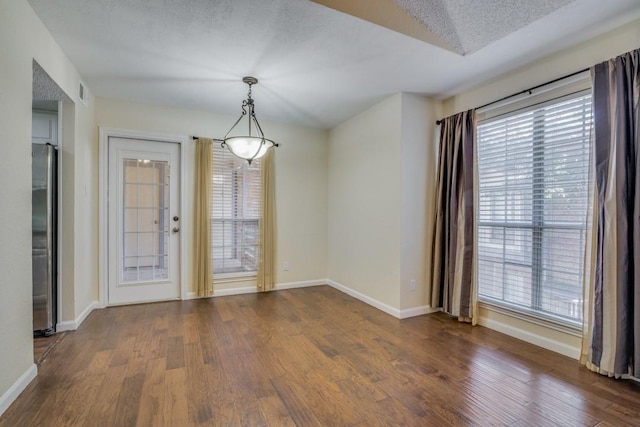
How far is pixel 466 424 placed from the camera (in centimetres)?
173

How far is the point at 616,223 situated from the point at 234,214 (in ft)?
13.4

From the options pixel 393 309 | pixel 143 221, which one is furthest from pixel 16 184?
pixel 393 309

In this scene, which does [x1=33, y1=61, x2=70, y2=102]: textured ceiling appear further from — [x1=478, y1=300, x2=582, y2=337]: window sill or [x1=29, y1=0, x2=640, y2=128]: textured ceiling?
[x1=478, y1=300, x2=582, y2=337]: window sill

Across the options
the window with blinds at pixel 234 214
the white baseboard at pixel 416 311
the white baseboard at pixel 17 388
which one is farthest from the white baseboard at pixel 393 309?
the white baseboard at pixel 17 388

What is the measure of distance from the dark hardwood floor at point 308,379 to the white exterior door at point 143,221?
2.27 feet

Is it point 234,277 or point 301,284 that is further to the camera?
point 301,284

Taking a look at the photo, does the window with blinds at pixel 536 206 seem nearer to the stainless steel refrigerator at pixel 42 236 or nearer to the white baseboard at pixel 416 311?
the white baseboard at pixel 416 311

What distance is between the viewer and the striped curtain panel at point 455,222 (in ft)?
10.7

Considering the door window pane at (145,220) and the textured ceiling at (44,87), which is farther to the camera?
the door window pane at (145,220)

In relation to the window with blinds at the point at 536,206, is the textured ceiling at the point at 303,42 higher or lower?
higher

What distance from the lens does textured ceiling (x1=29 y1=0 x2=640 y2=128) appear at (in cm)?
212

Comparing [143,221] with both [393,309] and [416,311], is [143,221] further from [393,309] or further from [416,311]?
[416,311]

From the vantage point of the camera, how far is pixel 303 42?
2502 millimetres

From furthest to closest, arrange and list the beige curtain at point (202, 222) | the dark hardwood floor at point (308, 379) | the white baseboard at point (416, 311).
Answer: the beige curtain at point (202, 222)
the white baseboard at point (416, 311)
the dark hardwood floor at point (308, 379)
